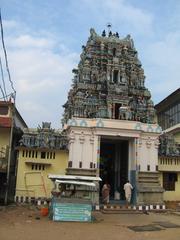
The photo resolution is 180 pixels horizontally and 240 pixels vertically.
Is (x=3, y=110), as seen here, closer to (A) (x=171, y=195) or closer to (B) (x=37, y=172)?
(B) (x=37, y=172)

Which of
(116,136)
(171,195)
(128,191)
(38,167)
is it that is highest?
(116,136)

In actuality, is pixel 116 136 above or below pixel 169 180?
above

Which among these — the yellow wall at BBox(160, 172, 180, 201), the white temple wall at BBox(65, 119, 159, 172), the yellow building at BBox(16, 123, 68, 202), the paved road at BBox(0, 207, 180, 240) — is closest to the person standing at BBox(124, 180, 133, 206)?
the white temple wall at BBox(65, 119, 159, 172)

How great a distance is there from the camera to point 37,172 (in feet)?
69.2

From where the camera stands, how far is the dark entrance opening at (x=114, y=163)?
76.1 feet

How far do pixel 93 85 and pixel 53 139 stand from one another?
4794 mm

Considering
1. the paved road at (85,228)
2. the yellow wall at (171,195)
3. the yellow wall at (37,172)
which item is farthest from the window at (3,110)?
the yellow wall at (171,195)

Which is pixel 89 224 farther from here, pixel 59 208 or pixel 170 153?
pixel 170 153

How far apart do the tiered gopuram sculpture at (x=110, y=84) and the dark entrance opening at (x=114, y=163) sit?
2.67 meters

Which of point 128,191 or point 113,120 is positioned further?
point 113,120

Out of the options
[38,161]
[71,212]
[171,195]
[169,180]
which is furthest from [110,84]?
[71,212]

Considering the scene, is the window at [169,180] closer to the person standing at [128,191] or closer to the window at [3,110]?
the person standing at [128,191]

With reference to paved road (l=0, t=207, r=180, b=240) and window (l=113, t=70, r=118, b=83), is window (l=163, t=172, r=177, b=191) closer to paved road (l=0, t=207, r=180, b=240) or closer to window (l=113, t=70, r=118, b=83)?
paved road (l=0, t=207, r=180, b=240)

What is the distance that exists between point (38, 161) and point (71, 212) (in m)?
6.91
